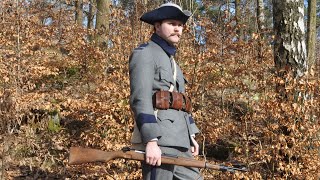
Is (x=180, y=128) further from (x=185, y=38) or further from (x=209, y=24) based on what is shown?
(x=209, y=24)

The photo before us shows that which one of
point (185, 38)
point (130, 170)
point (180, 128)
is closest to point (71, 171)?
point (130, 170)

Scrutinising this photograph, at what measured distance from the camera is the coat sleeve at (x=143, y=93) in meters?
2.70

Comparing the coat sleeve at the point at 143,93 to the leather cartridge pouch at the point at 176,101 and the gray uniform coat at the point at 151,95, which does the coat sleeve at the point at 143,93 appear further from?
the leather cartridge pouch at the point at 176,101

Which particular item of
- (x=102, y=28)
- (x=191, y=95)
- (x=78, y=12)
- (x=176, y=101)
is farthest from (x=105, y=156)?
(x=78, y=12)

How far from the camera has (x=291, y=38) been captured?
5180 millimetres

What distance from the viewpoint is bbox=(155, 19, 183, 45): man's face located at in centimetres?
304

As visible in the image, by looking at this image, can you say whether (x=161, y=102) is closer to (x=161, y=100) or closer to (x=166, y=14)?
(x=161, y=100)

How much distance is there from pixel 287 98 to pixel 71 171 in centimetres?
431

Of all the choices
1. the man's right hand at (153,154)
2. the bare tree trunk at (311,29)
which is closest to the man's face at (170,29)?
the man's right hand at (153,154)

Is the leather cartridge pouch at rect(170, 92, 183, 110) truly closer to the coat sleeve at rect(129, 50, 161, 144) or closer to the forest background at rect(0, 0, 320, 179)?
the coat sleeve at rect(129, 50, 161, 144)

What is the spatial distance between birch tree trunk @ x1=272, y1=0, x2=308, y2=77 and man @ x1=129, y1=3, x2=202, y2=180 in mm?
2543

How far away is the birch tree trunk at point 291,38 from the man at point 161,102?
8.34ft

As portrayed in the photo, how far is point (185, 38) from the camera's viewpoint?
24.6 feet

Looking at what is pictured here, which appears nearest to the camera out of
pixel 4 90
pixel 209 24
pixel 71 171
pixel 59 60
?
pixel 4 90
